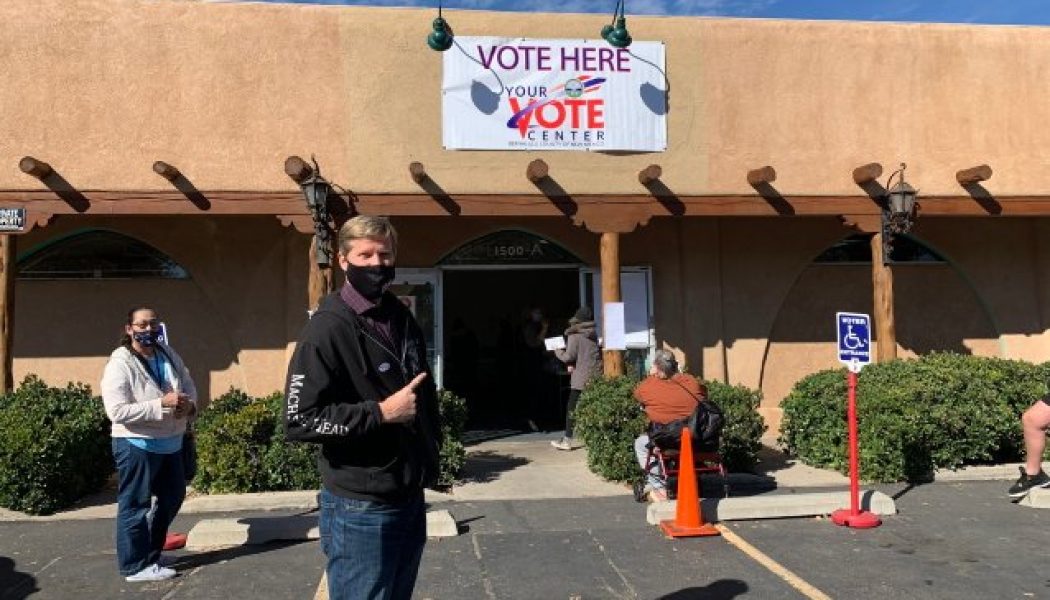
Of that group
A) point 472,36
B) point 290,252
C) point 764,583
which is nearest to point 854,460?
point 764,583

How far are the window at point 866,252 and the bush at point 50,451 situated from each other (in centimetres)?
909

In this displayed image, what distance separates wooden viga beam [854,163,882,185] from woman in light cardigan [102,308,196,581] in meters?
8.05

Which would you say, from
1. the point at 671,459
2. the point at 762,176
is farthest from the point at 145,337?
the point at 762,176

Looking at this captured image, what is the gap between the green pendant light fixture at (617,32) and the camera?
9.66 metres

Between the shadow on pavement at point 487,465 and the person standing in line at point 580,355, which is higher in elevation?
the person standing in line at point 580,355

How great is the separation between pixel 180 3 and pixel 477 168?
12.9 ft

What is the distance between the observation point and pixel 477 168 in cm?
976

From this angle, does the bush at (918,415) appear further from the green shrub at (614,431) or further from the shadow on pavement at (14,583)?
the shadow on pavement at (14,583)

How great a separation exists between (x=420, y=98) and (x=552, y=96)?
1595 millimetres

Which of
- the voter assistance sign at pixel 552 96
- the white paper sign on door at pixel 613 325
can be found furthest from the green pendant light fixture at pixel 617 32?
the white paper sign on door at pixel 613 325

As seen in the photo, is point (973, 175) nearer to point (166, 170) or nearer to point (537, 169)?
point (537, 169)

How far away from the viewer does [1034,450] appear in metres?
6.78

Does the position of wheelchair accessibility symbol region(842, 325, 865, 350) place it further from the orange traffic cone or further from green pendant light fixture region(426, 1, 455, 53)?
green pendant light fixture region(426, 1, 455, 53)

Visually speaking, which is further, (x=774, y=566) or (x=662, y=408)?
(x=662, y=408)
